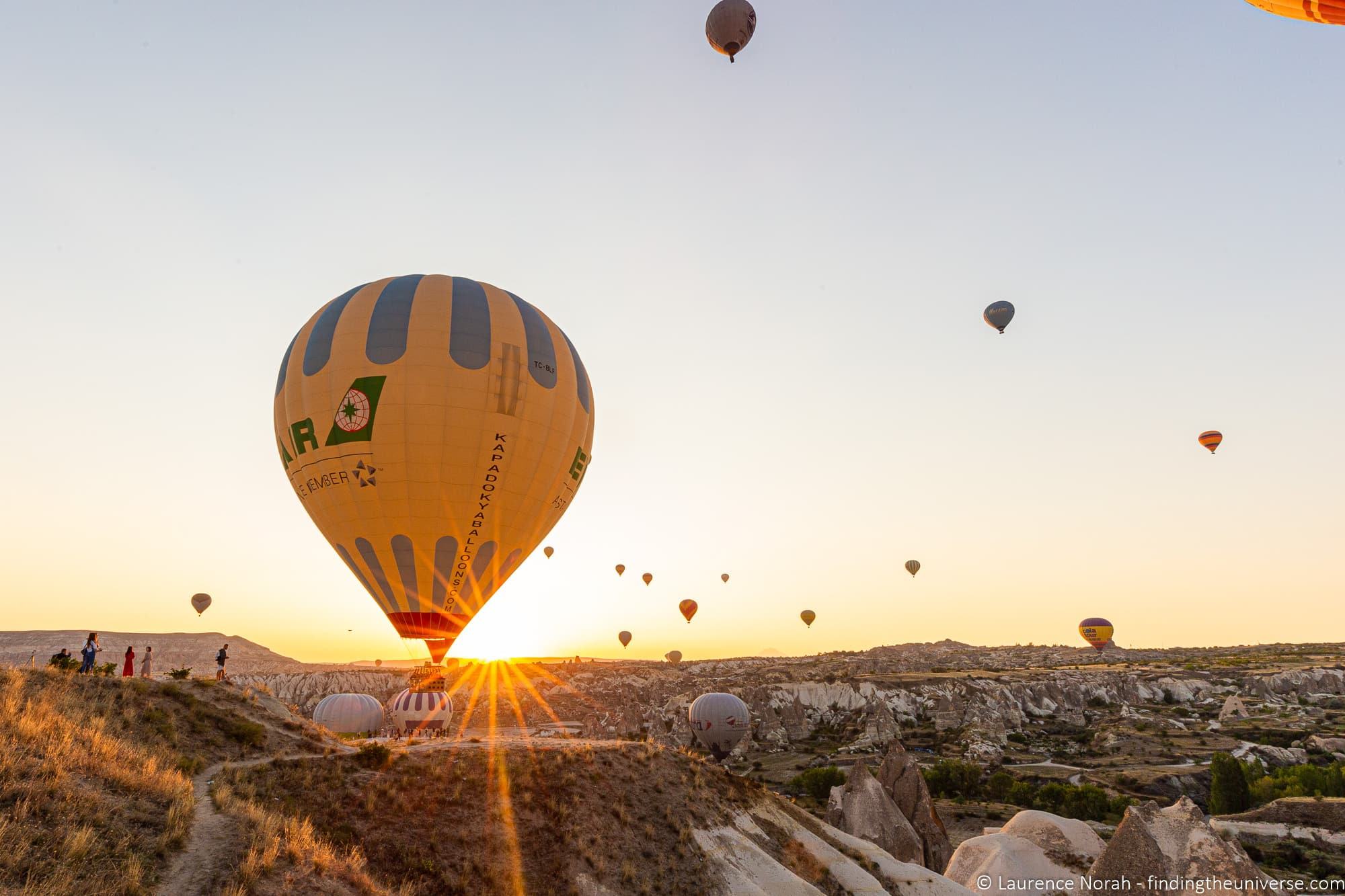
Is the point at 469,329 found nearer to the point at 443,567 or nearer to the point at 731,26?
the point at 443,567

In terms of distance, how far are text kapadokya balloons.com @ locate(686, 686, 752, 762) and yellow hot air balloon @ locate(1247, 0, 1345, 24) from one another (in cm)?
5482

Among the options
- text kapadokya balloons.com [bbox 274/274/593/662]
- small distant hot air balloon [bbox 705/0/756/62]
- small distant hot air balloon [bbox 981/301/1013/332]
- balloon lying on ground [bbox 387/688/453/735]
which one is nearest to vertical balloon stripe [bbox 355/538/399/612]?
text kapadokya balloons.com [bbox 274/274/593/662]

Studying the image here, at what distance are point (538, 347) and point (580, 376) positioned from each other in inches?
162

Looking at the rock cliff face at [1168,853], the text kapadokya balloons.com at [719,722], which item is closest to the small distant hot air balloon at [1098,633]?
the text kapadokya balloons.com at [719,722]

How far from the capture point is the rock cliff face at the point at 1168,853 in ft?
88.8

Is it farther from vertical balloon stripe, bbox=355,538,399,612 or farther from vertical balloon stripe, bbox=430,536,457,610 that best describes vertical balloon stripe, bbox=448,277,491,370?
vertical balloon stripe, bbox=355,538,399,612

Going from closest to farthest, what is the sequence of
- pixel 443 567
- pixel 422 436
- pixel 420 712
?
pixel 422 436 < pixel 443 567 < pixel 420 712

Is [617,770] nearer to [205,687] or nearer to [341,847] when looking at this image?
[341,847]

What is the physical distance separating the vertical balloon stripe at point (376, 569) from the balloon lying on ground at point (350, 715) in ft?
51.6

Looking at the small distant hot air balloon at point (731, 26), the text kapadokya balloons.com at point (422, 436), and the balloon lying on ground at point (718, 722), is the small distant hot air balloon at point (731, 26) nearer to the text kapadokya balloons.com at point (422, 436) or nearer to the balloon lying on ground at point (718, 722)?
the text kapadokya balloons.com at point (422, 436)

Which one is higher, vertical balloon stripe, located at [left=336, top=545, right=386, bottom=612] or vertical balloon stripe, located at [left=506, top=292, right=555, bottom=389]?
vertical balloon stripe, located at [left=506, top=292, right=555, bottom=389]

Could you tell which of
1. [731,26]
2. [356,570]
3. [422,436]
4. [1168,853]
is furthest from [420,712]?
[731,26]

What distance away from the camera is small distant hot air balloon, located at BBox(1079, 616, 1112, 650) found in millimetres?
165750

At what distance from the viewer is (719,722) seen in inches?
2450
